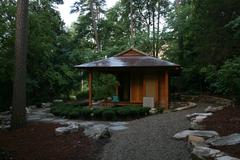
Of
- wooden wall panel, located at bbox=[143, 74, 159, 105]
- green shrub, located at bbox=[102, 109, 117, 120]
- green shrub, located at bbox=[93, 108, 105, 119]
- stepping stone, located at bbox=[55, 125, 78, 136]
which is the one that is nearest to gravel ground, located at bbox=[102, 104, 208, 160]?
stepping stone, located at bbox=[55, 125, 78, 136]

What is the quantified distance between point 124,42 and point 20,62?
73.7ft

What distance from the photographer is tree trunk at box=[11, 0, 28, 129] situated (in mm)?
11469

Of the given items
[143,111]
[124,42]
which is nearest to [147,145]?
[143,111]

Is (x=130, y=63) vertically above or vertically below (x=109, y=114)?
above

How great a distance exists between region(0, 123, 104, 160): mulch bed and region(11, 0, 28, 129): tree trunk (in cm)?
56

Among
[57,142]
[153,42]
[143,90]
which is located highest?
[153,42]

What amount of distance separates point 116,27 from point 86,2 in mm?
4078

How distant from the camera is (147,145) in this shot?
827 cm

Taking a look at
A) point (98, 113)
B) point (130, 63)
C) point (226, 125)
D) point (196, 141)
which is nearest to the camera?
point (196, 141)

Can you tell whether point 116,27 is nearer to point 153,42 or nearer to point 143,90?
point 153,42

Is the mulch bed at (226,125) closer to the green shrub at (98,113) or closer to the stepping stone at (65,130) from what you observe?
the stepping stone at (65,130)

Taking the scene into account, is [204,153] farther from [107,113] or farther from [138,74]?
[138,74]

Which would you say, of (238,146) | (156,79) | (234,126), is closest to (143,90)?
(156,79)

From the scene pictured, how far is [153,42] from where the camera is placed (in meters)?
32.6
